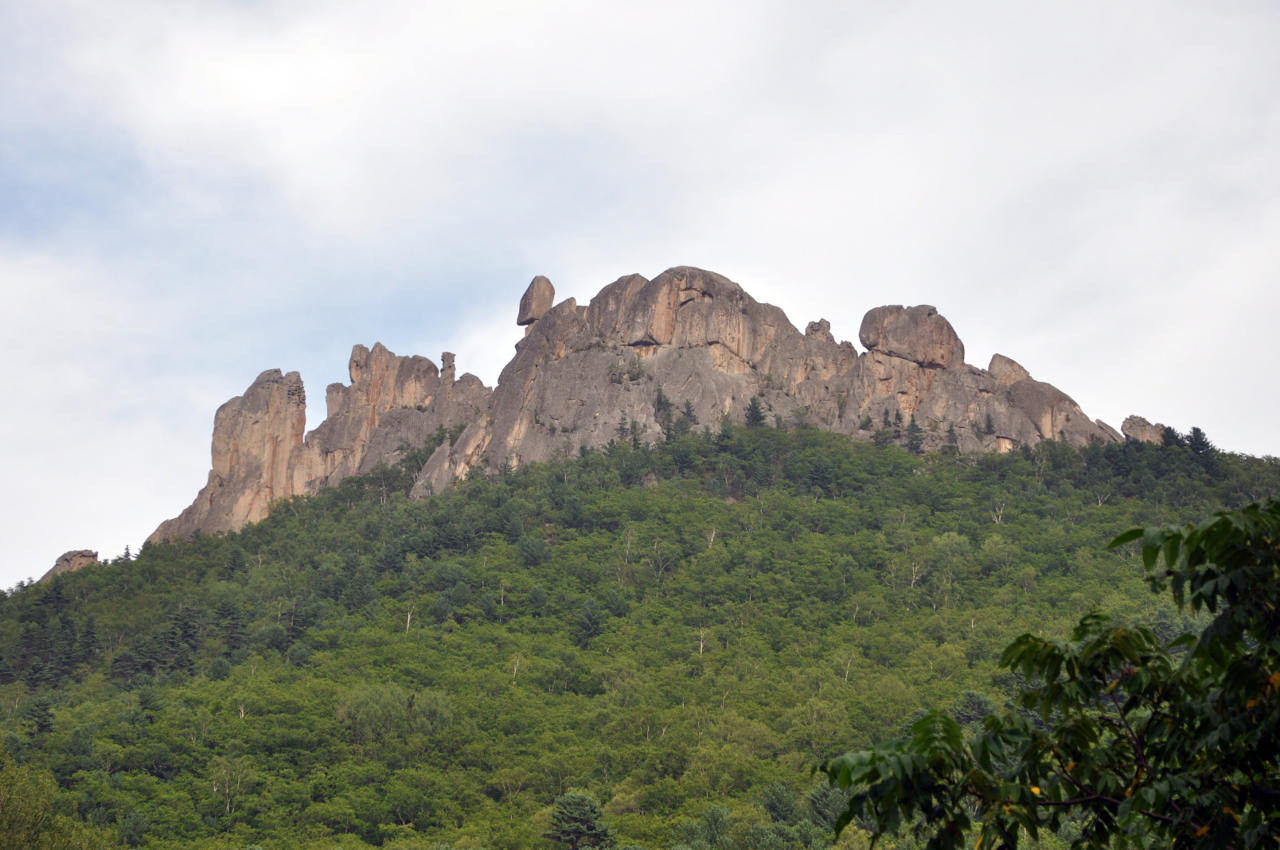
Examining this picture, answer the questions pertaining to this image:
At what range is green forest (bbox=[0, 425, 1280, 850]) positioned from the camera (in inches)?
1784

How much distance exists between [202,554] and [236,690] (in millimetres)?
34131

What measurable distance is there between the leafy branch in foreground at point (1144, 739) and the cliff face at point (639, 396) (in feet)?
270

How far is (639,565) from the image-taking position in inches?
2827

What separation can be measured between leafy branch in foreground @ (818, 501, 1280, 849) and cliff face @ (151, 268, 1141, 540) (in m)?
82.2

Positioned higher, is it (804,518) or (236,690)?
(804,518)

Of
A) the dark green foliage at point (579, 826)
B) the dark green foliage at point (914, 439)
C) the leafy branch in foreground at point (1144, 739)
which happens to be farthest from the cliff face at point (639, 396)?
the leafy branch in foreground at point (1144, 739)

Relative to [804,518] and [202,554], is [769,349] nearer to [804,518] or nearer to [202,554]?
[804,518]

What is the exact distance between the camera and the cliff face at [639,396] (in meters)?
91.3

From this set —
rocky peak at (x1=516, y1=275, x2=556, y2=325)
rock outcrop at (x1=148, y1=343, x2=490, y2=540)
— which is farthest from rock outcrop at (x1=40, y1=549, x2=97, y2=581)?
rocky peak at (x1=516, y1=275, x2=556, y2=325)

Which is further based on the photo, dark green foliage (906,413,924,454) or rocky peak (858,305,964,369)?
rocky peak (858,305,964,369)

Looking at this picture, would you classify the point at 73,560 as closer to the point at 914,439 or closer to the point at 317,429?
the point at 317,429

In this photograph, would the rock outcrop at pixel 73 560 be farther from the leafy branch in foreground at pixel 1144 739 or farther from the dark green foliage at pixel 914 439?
the leafy branch in foreground at pixel 1144 739

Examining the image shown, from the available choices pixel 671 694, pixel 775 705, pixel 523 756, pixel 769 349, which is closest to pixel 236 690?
pixel 523 756

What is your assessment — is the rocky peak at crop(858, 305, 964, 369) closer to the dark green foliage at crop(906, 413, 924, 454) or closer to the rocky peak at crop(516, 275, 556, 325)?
the dark green foliage at crop(906, 413, 924, 454)
